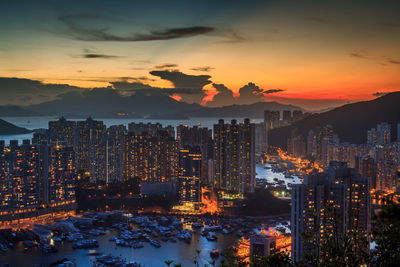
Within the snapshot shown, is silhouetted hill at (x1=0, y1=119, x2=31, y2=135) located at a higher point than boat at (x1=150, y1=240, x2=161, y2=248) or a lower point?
higher

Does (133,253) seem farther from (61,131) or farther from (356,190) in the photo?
(61,131)

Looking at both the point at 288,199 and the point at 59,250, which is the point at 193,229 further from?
the point at 288,199

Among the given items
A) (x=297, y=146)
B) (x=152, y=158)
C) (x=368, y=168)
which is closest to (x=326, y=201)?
(x=368, y=168)

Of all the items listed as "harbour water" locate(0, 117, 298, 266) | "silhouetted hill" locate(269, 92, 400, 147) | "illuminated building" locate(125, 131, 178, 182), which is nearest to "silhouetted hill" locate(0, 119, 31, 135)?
"illuminated building" locate(125, 131, 178, 182)

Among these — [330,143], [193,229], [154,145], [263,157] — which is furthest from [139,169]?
[263,157]

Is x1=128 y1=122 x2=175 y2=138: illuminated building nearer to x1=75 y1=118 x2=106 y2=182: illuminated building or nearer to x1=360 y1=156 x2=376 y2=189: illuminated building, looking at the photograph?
x1=75 y1=118 x2=106 y2=182: illuminated building

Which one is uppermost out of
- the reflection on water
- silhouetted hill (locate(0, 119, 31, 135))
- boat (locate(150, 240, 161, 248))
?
silhouetted hill (locate(0, 119, 31, 135))

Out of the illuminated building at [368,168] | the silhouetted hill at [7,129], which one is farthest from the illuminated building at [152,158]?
the silhouetted hill at [7,129]
